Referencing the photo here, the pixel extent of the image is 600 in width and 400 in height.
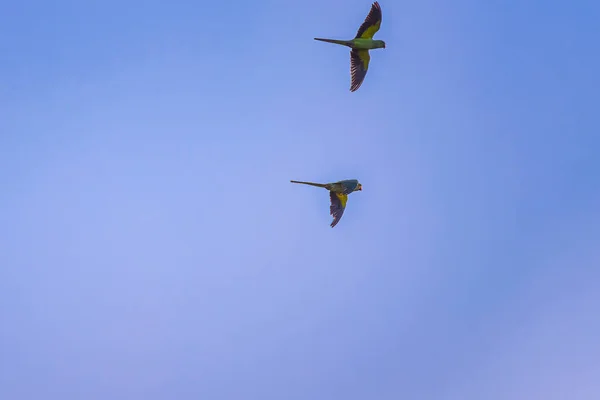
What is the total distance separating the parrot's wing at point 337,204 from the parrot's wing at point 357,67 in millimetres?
10010

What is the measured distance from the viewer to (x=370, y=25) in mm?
114562

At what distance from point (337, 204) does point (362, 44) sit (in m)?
14.8

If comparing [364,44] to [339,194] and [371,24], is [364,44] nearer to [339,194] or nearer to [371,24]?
[371,24]

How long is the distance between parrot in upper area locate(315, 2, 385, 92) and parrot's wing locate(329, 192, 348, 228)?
10.0 metres

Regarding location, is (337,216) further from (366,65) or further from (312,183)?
(366,65)

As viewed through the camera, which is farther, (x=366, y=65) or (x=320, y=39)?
(x=366, y=65)

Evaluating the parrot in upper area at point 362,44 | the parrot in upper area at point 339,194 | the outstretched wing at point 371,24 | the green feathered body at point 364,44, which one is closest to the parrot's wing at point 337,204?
the parrot in upper area at point 339,194

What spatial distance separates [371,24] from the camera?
114 metres

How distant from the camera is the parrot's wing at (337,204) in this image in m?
117

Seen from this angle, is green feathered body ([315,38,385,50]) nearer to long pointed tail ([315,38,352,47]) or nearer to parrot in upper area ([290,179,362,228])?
long pointed tail ([315,38,352,47])

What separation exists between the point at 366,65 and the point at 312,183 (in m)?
12.5

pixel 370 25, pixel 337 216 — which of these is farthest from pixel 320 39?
pixel 337 216

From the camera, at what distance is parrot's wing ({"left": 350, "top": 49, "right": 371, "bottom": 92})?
114550mm

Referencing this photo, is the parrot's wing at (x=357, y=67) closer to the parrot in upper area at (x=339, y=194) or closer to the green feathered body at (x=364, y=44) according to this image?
the green feathered body at (x=364, y=44)
